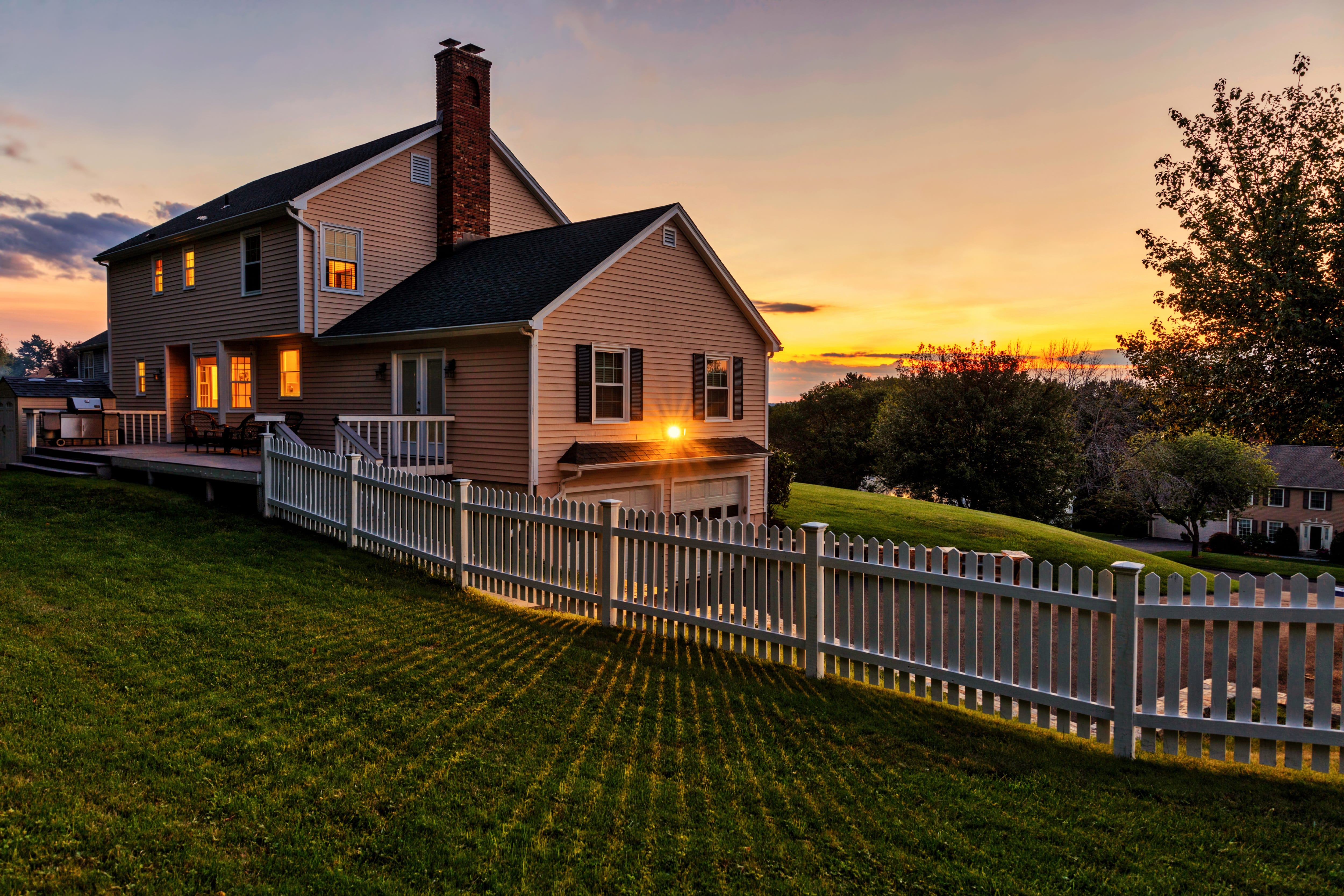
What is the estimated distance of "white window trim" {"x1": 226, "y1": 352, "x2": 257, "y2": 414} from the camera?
1948cm

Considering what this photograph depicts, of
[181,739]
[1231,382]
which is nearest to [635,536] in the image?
[181,739]

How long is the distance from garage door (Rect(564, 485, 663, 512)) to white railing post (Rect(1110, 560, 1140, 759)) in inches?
421

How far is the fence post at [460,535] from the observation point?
362 inches

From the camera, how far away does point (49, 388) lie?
18219mm

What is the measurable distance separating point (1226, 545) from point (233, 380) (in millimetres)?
55932

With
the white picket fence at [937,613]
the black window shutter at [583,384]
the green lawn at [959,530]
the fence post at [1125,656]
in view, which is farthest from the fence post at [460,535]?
the green lawn at [959,530]

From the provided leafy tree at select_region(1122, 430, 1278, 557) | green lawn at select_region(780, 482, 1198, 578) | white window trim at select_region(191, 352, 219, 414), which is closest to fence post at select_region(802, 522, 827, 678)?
green lawn at select_region(780, 482, 1198, 578)

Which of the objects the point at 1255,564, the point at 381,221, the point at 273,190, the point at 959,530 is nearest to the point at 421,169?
the point at 381,221

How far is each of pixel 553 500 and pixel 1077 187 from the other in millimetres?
18972

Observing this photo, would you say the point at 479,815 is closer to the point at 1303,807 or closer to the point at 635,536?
the point at 635,536

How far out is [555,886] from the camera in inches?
123

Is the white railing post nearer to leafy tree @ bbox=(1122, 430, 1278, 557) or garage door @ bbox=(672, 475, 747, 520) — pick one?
garage door @ bbox=(672, 475, 747, 520)

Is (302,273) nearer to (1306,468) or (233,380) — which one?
(233,380)

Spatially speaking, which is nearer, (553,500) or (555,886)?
(555,886)
